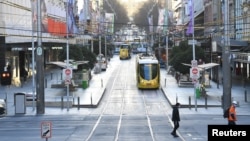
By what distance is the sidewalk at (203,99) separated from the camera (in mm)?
37503

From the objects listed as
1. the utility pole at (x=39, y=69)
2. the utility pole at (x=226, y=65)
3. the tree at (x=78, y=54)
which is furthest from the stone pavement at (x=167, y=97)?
the tree at (x=78, y=54)

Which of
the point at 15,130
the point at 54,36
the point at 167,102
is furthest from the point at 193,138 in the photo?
the point at 54,36

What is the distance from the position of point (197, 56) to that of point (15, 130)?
38298 mm

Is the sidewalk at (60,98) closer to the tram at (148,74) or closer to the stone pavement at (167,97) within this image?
the stone pavement at (167,97)

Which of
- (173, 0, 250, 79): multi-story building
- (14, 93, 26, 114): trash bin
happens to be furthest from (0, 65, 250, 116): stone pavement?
(173, 0, 250, 79): multi-story building

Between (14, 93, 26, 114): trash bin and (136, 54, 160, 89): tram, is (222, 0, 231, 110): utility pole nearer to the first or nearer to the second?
(14, 93, 26, 114): trash bin

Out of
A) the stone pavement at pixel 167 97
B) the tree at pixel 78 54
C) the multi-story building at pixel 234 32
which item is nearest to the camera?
the stone pavement at pixel 167 97

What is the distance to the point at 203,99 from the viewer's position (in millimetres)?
44125

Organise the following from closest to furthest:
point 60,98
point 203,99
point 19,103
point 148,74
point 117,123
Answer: point 117,123
point 19,103
point 203,99
point 60,98
point 148,74

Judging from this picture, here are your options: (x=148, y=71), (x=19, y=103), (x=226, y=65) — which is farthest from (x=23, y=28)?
(x=226, y=65)

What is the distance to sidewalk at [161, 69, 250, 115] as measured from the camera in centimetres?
3750

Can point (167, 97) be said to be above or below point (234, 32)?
below

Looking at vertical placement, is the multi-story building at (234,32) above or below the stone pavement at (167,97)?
above

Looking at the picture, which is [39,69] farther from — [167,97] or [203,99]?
[203,99]
